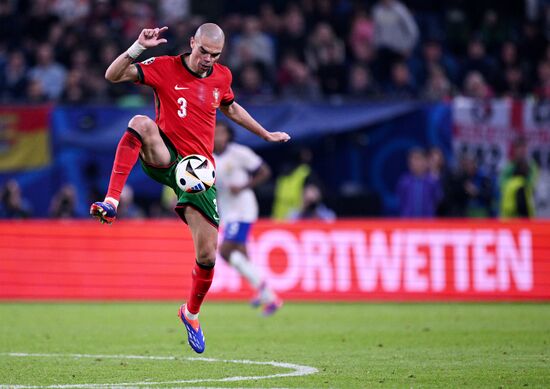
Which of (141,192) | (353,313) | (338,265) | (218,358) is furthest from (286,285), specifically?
(218,358)

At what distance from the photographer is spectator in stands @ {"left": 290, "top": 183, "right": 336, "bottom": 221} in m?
18.4

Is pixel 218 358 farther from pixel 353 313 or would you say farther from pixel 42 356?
pixel 353 313

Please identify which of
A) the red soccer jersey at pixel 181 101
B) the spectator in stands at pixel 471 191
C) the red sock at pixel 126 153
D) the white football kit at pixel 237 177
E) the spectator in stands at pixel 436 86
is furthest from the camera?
the spectator in stands at pixel 436 86

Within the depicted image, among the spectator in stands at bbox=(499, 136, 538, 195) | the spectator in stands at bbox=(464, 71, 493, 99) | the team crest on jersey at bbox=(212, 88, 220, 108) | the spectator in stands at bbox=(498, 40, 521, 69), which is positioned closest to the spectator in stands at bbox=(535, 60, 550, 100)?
the spectator in stands at bbox=(498, 40, 521, 69)

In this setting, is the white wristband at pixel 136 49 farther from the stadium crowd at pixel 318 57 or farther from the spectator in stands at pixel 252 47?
the spectator in stands at pixel 252 47

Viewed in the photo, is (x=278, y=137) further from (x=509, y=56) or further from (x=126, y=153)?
(x=509, y=56)

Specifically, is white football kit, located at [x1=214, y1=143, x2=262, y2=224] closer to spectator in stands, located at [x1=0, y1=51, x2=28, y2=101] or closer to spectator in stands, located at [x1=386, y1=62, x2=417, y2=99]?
spectator in stands, located at [x1=386, y1=62, x2=417, y2=99]

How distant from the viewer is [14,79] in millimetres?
20188

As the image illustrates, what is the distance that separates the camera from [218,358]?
977 centimetres

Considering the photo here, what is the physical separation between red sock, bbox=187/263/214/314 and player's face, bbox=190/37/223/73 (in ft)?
5.74

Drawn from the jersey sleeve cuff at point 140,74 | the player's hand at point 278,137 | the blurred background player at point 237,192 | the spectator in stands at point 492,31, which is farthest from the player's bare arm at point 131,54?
the spectator in stands at point 492,31

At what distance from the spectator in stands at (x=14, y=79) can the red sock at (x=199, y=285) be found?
11.1 metres

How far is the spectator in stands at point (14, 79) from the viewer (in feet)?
65.6

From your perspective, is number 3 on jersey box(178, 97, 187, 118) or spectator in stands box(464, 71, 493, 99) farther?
spectator in stands box(464, 71, 493, 99)
